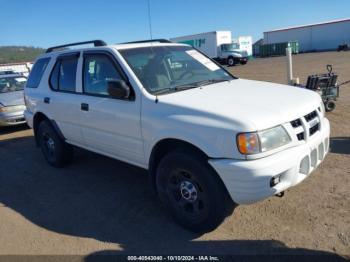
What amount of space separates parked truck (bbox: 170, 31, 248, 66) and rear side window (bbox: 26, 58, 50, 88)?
Result: 104 feet

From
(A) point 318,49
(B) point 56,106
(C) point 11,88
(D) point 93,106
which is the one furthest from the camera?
(A) point 318,49

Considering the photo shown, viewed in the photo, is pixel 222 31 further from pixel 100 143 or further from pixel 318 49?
pixel 100 143

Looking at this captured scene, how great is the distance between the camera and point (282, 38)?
5734 centimetres

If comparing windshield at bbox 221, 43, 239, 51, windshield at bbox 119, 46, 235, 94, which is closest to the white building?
windshield at bbox 221, 43, 239, 51

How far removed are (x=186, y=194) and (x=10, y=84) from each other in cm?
887

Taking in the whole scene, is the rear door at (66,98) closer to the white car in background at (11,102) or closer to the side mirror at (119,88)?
the side mirror at (119,88)

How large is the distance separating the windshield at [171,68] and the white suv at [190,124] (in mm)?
13

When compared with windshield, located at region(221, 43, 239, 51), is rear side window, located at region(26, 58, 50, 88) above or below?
below

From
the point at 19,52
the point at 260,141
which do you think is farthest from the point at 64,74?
the point at 19,52

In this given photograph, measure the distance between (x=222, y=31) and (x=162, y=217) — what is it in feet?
120

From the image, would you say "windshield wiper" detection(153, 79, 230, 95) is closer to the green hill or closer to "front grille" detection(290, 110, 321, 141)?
"front grille" detection(290, 110, 321, 141)

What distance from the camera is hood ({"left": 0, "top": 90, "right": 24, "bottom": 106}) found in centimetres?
938

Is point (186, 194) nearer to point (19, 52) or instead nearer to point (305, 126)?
point (305, 126)

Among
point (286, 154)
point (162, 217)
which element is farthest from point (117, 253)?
point (286, 154)
